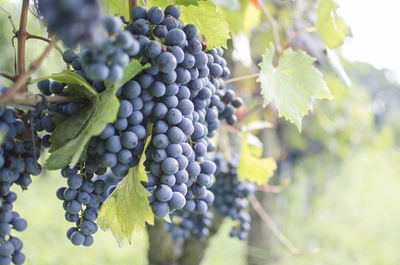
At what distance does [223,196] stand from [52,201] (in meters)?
4.31

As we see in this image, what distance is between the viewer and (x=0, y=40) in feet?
6.82

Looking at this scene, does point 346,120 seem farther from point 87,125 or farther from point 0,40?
point 87,125

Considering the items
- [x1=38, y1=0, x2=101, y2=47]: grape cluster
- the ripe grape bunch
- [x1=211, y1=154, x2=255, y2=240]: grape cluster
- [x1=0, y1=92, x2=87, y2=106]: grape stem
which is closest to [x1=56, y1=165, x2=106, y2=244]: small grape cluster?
the ripe grape bunch

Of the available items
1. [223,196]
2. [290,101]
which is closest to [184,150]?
[290,101]

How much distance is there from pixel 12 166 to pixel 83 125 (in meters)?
0.13

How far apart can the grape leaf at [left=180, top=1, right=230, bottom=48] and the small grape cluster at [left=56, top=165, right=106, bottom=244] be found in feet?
1.10

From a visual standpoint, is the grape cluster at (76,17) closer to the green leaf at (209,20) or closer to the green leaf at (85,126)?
the green leaf at (85,126)

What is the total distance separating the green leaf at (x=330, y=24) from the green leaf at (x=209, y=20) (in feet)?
1.38

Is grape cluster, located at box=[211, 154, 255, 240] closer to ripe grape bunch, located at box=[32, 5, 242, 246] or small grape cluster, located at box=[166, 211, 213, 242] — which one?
small grape cluster, located at box=[166, 211, 213, 242]

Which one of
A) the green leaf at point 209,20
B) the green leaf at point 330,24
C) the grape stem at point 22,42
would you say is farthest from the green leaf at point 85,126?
the green leaf at point 330,24

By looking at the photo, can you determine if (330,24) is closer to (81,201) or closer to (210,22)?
(210,22)

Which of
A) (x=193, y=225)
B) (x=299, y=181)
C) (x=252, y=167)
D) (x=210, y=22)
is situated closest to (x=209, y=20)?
(x=210, y=22)

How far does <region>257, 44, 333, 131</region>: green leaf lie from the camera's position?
2.76ft

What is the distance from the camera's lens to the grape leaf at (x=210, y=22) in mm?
714
